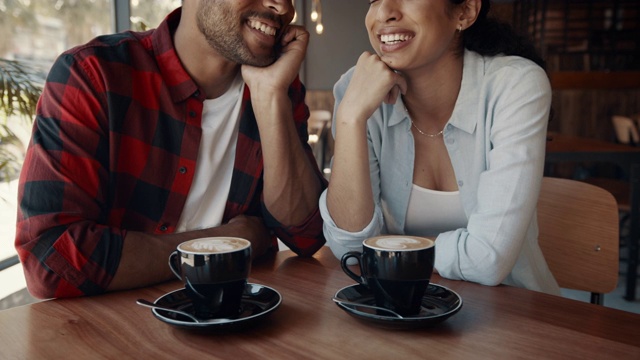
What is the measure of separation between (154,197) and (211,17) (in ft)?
1.59

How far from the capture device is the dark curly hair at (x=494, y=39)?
5.19 ft

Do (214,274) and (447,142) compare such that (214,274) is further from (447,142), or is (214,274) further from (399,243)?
(447,142)

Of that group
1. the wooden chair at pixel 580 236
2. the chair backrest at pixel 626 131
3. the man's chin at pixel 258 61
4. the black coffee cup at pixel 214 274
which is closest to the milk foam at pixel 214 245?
the black coffee cup at pixel 214 274

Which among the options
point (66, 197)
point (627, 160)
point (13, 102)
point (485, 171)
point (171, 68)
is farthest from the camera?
point (627, 160)

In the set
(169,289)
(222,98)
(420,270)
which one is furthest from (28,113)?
(420,270)

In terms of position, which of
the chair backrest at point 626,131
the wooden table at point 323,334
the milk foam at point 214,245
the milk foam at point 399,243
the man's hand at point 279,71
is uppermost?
the man's hand at point 279,71

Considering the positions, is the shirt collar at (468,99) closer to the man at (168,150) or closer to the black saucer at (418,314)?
the man at (168,150)

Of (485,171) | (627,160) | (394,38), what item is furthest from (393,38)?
(627,160)

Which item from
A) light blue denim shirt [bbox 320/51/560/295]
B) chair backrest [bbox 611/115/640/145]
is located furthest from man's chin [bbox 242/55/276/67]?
chair backrest [bbox 611/115/640/145]

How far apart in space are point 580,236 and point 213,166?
925 mm

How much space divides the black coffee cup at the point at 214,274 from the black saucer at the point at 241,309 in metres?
0.02

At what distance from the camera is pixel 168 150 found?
1427 millimetres

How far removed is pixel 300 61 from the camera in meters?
1.55

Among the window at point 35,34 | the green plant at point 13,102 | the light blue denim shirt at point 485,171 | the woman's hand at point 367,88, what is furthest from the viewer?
the window at point 35,34
